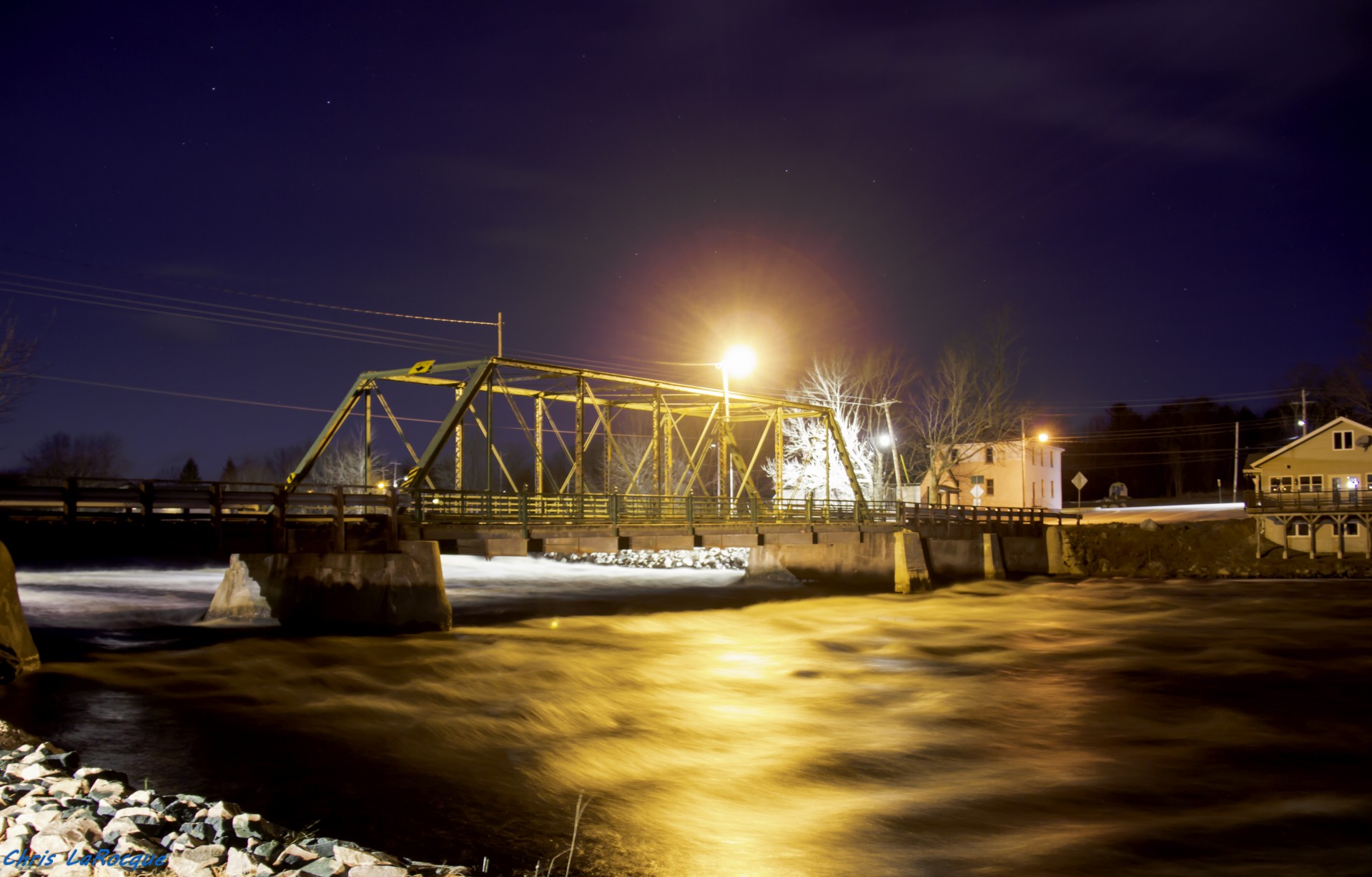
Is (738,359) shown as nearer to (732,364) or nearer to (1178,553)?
(732,364)

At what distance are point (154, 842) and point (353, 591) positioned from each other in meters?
15.2

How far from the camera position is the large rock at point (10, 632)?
45.7 feet

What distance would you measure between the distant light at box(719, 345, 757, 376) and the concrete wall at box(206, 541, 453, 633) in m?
15.1

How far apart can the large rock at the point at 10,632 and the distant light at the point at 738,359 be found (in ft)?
77.6

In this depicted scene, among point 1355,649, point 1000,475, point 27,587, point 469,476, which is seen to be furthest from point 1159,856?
point 469,476

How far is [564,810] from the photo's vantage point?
416 inches

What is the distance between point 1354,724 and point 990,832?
925 centimetres

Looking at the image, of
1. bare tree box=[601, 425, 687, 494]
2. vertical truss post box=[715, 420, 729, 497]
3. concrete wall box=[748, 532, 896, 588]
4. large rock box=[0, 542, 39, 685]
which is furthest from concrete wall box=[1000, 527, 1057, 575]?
large rock box=[0, 542, 39, 685]

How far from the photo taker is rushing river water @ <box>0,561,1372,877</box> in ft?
31.3

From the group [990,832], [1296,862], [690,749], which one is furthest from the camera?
[690,749]

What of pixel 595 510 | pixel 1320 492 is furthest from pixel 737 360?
pixel 1320 492

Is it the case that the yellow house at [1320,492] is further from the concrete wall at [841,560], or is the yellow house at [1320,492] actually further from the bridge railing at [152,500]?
the bridge railing at [152,500]

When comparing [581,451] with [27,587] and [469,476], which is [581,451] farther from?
[469,476]

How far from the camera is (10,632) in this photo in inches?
558
